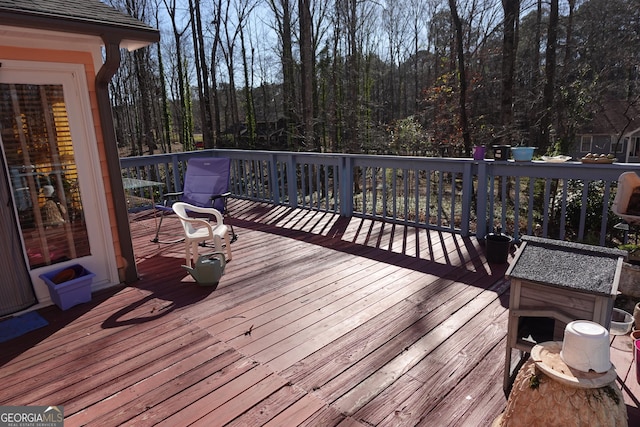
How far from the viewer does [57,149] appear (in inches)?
114

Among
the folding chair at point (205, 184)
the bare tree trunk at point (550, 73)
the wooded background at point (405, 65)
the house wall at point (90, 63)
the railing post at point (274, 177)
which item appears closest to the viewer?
the house wall at point (90, 63)

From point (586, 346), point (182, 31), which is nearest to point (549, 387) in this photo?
point (586, 346)

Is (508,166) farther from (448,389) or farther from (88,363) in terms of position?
(88,363)

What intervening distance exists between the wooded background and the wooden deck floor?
592 cm

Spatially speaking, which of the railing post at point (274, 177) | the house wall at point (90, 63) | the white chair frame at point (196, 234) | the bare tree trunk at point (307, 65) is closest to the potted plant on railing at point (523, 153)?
the white chair frame at point (196, 234)

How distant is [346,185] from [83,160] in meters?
3.10

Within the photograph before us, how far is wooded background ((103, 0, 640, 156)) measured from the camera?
1066 centimetres

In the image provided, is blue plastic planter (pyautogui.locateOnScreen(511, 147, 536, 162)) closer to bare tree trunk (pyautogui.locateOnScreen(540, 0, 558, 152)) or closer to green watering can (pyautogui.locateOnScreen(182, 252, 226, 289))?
green watering can (pyautogui.locateOnScreen(182, 252, 226, 289))

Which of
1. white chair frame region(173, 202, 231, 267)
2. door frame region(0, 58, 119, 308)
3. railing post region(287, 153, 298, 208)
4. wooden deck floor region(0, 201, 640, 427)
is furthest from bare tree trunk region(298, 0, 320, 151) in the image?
door frame region(0, 58, 119, 308)

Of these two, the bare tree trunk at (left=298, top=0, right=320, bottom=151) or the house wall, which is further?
the bare tree trunk at (left=298, top=0, right=320, bottom=151)

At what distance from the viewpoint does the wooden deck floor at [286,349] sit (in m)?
1.75

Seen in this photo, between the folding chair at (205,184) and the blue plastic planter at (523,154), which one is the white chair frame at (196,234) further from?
the blue plastic planter at (523,154)

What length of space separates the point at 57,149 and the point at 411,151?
1109 cm

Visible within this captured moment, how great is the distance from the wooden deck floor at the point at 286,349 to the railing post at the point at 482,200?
536 millimetres
